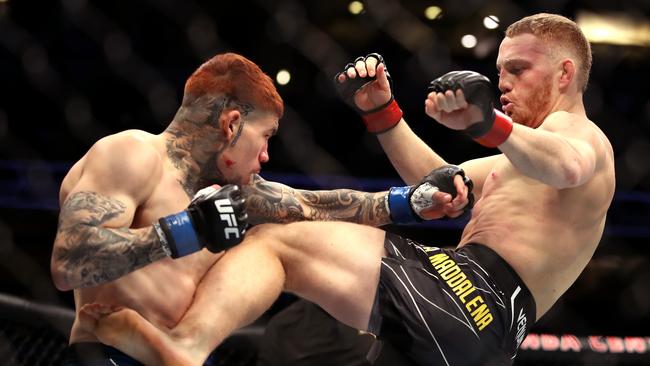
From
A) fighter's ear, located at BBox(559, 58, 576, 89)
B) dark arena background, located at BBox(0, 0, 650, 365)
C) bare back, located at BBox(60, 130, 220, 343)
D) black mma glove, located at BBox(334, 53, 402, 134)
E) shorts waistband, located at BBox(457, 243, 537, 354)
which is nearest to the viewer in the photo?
bare back, located at BBox(60, 130, 220, 343)

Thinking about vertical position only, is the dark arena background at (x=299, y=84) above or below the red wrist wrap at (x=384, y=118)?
below

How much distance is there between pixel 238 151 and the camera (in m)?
1.67

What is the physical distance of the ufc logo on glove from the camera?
144cm

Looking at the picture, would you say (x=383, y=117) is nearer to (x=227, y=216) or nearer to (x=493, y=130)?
(x=493, y=130)

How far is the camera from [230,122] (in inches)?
65.5

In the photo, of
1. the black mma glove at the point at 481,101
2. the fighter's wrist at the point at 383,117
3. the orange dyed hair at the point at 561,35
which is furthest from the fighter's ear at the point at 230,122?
the orange dyed hair at the point at 561,35

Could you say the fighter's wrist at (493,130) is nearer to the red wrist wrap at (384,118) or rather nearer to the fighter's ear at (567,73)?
the fighter's ear at (567,73)

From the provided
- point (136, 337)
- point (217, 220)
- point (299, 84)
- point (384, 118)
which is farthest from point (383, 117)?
point (299, 84)

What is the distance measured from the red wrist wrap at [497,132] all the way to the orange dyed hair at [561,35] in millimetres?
379

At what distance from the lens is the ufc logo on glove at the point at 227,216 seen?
1437 mm

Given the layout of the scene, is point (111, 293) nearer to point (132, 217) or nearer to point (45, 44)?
point (132, 217)

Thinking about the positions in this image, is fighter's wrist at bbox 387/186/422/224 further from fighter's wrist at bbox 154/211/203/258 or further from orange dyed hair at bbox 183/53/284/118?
fighter's wrist at bbox 154/211/203/258

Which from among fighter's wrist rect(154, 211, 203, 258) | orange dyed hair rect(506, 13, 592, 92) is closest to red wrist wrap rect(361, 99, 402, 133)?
orange dyed hair rect(506, 13, 592, 92)

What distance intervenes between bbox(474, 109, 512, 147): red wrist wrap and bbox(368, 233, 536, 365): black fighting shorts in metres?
0.29
